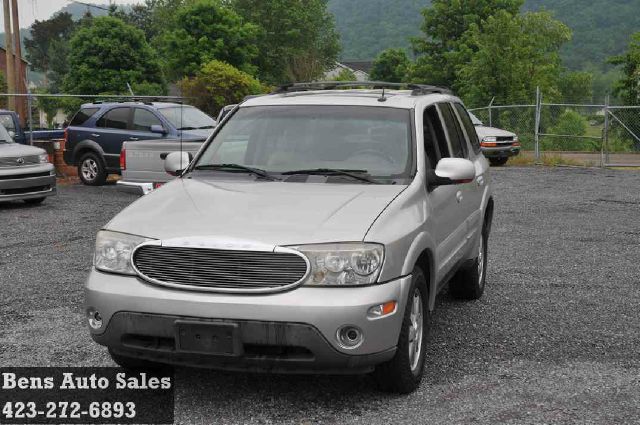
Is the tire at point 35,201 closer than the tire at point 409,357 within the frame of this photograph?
No

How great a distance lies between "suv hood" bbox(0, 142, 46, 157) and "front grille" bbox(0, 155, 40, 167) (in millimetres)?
52

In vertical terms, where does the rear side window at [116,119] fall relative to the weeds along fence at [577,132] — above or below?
above

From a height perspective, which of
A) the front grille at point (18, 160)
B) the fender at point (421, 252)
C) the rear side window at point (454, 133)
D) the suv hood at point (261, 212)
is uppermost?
the rear side window at point (454, 133)

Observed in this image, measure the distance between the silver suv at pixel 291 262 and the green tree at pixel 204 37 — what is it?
182ft

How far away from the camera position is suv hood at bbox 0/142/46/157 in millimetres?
14117

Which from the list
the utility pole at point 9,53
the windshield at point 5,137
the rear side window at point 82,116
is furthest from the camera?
the utility pole at point 9,53

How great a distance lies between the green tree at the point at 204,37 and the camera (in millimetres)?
60250

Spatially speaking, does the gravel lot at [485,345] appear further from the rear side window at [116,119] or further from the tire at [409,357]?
the rear side window at [116,119]

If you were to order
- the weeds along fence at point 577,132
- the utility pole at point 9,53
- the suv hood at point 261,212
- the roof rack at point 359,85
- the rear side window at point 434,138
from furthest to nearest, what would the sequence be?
the utility pole at point 9,53 → the weeds along fence at point 577,132 → the roof rack at point 359,85 → the rear side window at point 434,138 → the suv hood at point 261,212

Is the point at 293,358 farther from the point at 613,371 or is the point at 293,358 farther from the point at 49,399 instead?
the point at 613,371

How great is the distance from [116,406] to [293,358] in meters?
1.18

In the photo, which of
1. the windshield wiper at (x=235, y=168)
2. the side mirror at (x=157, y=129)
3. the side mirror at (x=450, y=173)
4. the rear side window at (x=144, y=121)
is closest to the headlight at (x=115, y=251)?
the windshield wiper at (x=235, y=168)

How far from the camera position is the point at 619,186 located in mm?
18516

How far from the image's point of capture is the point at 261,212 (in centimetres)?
468
